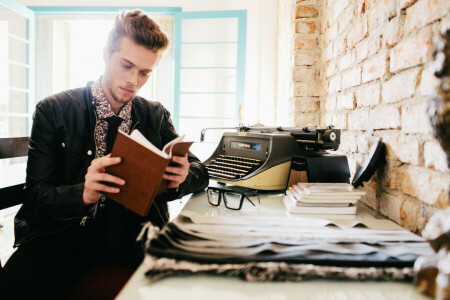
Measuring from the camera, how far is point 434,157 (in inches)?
29.1

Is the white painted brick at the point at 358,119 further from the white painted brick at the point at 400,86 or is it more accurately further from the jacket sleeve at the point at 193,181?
the jacket sleeve at the point at 193,181

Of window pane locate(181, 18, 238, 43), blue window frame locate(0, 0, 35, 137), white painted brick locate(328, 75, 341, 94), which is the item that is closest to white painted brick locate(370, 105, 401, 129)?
white painted brick locate(328, 75, 341, 94)

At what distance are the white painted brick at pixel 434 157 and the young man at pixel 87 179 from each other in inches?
29.2

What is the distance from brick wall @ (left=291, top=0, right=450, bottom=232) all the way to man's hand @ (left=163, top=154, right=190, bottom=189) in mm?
700

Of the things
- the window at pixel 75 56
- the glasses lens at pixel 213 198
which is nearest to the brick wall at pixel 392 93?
the glasses lens at pixel 213 198

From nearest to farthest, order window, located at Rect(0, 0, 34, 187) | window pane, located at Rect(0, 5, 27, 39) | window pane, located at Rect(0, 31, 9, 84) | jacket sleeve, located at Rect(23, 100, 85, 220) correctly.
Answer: jacket sleeve, located at Rect(23, 100, 85, 220) → window pane, located at Rect(0, 31, 9, 84) → window, located at Rect(0, 0, 34, 187) → window pane, located at Rect(0, 5, 27, 39)

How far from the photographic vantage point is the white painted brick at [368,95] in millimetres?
1062

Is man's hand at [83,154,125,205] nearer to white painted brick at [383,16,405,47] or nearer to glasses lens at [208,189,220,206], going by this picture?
glasses lens at [208,189,220,206]

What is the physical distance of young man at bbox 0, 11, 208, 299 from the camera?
3.20ft

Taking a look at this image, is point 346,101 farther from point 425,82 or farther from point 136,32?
point 136,32

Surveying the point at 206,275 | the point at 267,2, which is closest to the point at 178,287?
the point at 206,275

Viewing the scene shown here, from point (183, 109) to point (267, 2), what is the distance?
1718mm

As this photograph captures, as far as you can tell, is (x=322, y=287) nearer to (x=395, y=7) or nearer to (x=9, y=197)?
(x=395, y=7)

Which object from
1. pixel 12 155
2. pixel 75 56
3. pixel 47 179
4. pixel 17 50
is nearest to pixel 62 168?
pixel 47 179
